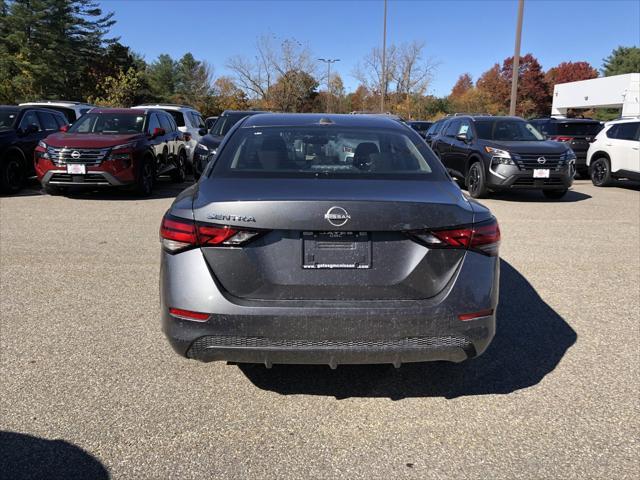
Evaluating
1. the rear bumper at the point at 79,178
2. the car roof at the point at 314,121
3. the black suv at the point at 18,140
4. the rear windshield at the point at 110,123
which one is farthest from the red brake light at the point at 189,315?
the black suv at the point at 18,140

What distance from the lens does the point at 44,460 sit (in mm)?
2561

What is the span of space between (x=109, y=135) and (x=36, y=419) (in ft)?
28.8

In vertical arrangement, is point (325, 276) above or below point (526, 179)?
above

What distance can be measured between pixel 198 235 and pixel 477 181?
9.79m

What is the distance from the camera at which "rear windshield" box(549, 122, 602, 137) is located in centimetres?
1602

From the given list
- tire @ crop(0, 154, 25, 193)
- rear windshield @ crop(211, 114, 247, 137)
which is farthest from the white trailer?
tire @ crop(0, 154, 25, 193)

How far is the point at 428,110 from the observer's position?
5819 cm

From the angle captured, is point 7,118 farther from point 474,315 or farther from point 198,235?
point 474,315

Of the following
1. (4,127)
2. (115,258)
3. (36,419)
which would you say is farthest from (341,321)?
(4,127)

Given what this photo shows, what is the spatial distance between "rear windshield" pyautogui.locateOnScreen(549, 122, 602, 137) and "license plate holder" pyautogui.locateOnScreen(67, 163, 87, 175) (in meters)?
13.1

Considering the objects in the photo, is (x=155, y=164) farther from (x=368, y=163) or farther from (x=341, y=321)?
(x=341, y=321)

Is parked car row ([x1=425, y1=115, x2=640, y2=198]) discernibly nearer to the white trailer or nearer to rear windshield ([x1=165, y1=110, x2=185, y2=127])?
rear windshield ([x1=165, y1=110, x2=185, y2=127])

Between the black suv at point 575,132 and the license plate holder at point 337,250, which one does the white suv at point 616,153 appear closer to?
the black suv at point 575,132

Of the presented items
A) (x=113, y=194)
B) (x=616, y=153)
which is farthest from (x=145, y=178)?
(x=616, y=153)
